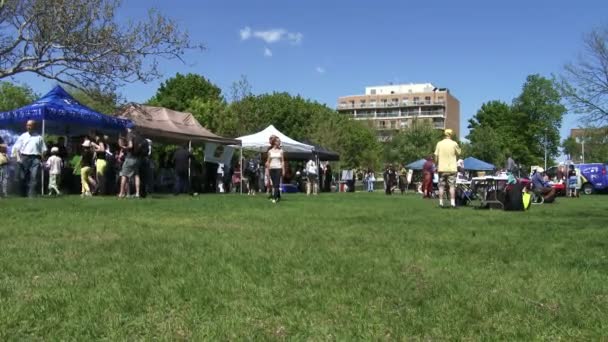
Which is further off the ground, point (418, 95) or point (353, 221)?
point (418, 95)

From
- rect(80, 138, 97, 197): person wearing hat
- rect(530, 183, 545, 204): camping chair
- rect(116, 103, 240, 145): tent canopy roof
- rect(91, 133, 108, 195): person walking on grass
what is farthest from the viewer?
rect(116, 103, 240, 145): tent canopy roof

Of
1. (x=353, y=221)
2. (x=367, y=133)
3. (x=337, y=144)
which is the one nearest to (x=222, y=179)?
(x=353, y=221)

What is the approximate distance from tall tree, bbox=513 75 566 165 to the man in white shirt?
6016 cm

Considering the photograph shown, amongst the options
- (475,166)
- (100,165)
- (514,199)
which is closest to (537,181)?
(514,199)

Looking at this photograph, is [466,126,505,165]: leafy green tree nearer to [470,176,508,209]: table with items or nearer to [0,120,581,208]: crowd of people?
[0,120,581,208]: crowd of people

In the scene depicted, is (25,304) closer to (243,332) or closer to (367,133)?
(243,332)

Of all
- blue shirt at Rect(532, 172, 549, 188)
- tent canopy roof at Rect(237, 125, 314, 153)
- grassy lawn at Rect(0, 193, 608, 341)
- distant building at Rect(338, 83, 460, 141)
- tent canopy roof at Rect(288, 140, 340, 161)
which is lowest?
grassy lawn at Rect(0, 193, 608, 341)

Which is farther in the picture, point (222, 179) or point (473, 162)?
point (473, 162)

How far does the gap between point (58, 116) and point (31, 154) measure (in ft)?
10.9

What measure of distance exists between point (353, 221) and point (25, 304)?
613 centimetres

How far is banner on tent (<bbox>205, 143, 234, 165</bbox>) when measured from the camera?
79.2 ft

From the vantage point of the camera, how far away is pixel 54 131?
20.3 m

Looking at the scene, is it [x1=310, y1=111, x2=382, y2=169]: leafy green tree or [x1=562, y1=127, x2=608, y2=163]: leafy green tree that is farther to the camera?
[x1=310, y1=111, x2=382, y2=169]: leafy green tree

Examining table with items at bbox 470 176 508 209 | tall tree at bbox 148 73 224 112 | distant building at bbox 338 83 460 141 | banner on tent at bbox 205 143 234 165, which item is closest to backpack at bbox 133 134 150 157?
table with items at bbox 470 176 508 209
